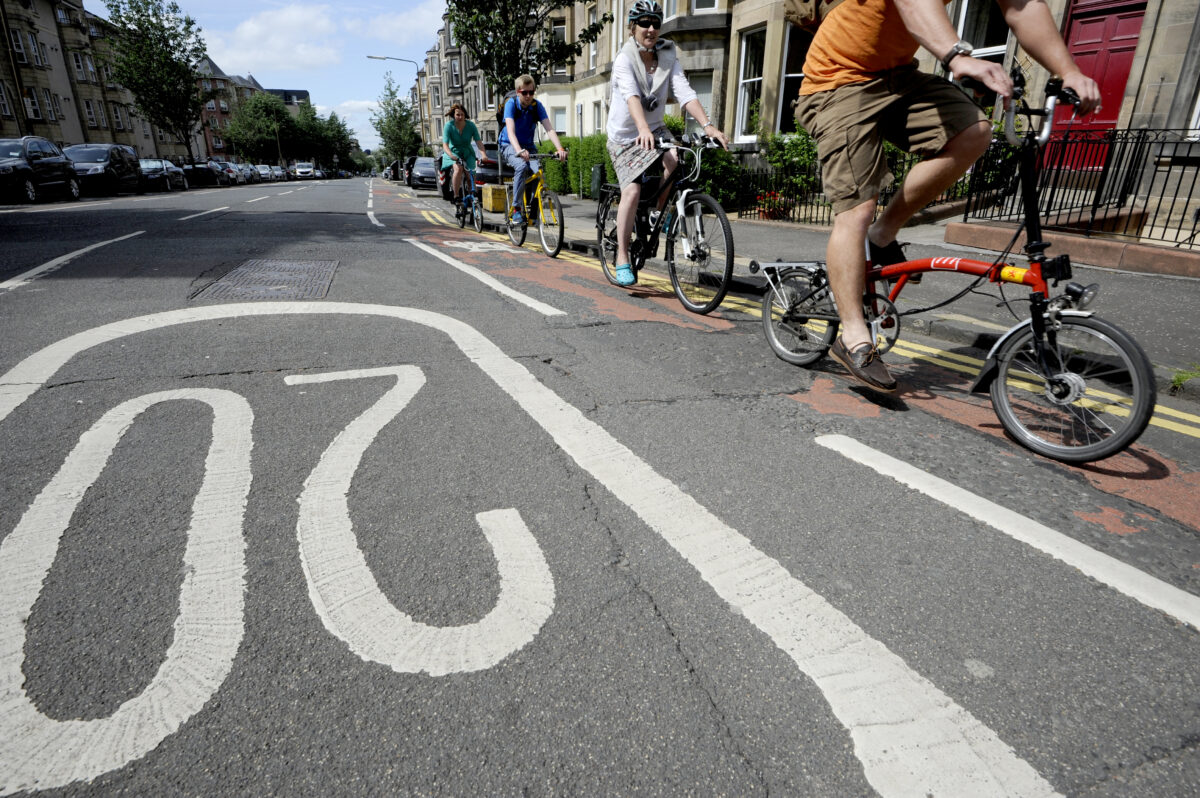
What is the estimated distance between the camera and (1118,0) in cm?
1141

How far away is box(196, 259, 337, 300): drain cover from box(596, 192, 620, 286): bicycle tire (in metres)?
2.55

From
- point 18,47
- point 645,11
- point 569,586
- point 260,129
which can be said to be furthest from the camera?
point 260,129

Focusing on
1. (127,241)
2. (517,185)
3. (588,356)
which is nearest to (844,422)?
(588,356)

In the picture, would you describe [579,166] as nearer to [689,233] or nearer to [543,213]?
[543,213]

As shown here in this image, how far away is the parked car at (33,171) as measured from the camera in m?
17.6

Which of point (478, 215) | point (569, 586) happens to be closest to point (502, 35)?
point (478, 215)

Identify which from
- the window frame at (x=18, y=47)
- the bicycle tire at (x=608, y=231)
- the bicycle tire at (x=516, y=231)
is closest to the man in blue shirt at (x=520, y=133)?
the bicycle tire at (x=516, y=231)

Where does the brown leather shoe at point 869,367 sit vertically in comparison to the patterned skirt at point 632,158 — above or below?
below

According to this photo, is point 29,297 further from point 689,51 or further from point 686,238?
point 689,51

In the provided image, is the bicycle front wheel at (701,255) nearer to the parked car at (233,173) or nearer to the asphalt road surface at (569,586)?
the asphalt road surface at (569,586)

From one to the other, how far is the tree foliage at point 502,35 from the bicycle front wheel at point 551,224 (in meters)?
10.6

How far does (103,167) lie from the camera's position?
22.1 meters

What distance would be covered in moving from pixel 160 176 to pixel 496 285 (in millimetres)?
29457

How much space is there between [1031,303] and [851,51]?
4.92 ft
